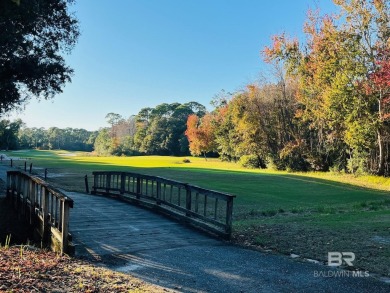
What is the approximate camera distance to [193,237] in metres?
7.36

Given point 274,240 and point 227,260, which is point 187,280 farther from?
point 274,240

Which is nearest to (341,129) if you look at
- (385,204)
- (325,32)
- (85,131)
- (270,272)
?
(325,32)

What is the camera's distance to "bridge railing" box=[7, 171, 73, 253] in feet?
20.0

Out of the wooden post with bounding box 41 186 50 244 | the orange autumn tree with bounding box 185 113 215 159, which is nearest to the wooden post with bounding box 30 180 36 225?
the wooden post with bounding box 41 186 50 244

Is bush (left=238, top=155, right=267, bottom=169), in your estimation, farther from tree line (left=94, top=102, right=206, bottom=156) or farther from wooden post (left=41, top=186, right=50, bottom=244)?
wooden post (left=41, top=186, right=50, bottom=244)

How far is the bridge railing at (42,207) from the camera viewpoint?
6090 mm

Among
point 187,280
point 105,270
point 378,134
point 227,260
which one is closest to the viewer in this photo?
point 187,280

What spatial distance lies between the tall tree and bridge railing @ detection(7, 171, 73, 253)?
14.8 ft

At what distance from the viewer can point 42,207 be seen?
7980 mm

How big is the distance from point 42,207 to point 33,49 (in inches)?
390

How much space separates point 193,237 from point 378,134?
24.7m

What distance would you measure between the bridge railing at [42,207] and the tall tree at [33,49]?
4514mm

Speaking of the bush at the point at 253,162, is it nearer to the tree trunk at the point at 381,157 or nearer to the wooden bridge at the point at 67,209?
the tree trunk at the point at 381,157

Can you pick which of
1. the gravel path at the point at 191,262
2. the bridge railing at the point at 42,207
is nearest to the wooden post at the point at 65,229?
the bridge railing at the point at 42,207
